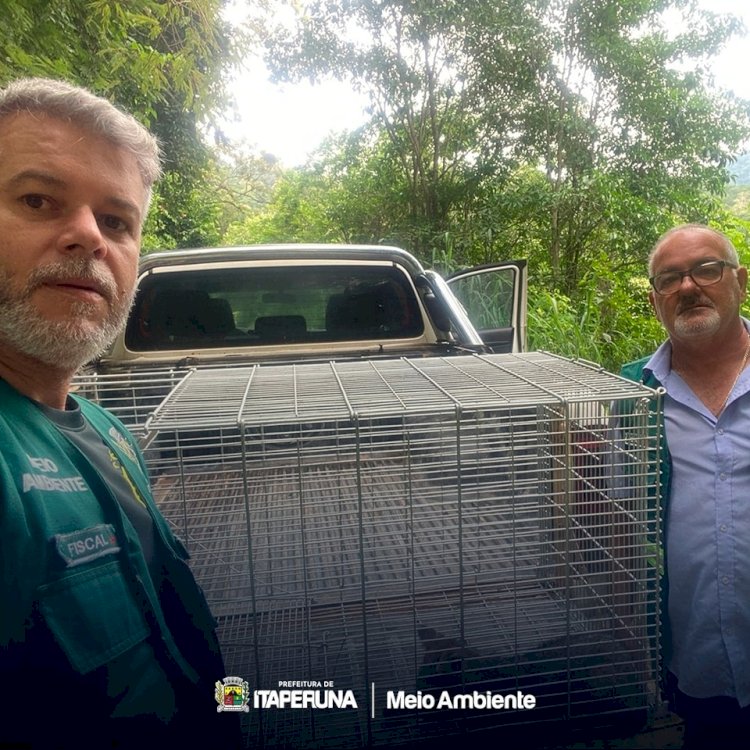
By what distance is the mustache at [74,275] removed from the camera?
92 centimetres

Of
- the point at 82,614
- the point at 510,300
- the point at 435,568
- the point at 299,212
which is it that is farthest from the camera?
the point at 299,212

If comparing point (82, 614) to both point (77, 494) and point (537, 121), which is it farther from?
point (537, 121)

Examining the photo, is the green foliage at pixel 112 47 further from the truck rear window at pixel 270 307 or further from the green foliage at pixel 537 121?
the green foliage at pixel 537 121

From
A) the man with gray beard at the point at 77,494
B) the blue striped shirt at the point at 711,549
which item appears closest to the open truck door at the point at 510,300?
the blue striped shirt at the point at 711,549

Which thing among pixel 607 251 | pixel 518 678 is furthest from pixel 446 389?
pixel 607 251

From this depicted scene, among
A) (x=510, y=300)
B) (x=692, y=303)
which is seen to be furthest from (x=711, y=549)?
(x=510, y=300)

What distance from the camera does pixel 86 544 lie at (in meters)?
0.84

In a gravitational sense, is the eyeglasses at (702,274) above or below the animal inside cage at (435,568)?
above

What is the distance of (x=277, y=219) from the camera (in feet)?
39.4

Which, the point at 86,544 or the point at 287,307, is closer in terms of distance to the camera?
the point at 86,544

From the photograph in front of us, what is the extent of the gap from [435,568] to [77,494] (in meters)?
0.71

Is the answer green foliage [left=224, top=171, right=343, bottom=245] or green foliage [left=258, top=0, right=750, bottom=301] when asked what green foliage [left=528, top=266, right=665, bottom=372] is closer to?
green foliage [left=258, top=0, right=750, bottom=301]

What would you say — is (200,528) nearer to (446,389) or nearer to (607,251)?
(446,389)

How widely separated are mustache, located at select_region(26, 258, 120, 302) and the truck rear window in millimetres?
1917
